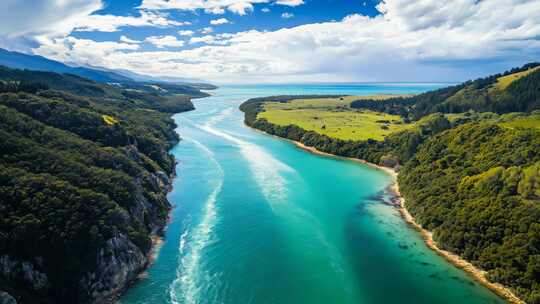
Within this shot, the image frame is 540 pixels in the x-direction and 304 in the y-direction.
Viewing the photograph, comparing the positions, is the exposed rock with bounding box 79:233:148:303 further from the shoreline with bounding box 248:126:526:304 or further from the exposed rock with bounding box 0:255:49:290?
the shoreline with bounding box 248:126:526:304

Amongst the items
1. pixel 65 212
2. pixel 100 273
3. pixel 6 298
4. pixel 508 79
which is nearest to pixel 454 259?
pixel 100 273

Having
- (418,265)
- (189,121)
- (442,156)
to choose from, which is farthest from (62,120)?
(189,121)

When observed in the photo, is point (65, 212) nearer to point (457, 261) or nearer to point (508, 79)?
point (457, 261)

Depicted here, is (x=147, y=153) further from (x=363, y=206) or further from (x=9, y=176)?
(x=363, y=206)

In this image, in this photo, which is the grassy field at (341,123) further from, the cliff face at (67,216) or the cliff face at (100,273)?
the cliff face at (100,273)

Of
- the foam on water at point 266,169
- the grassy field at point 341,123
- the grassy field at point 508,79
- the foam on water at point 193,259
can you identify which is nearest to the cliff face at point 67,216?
the foam on water at point 193,259
